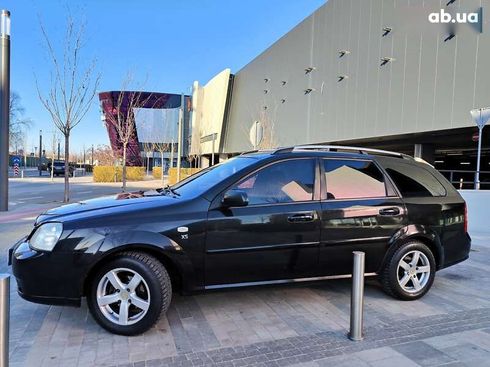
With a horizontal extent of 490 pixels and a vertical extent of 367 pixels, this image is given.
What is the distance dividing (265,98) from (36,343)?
102 ft

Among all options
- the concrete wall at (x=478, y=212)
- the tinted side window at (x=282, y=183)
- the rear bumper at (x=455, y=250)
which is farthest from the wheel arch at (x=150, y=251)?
the concrete wall at (x=478, y=212)

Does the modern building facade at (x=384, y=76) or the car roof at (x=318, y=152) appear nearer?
the car roof at (x=318, y=152)

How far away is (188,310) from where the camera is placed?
14.0ft

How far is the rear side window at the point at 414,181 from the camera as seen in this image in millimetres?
4691

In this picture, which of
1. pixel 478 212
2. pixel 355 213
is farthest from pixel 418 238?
pixel 478 212

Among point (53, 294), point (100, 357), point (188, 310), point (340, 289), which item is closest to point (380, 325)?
point (340, 289)

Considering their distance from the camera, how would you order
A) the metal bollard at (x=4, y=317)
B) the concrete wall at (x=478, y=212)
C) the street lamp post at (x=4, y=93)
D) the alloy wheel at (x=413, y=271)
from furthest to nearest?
the street lamp post at (x=4, y=93) → the concrete wall at (x=478, y=212) → the alloy wheel at (x=413, y=271) → the metal bollard at (x=4, y=317)

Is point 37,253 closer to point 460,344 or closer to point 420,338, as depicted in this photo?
point 420,338

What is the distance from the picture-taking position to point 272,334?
3.72 m

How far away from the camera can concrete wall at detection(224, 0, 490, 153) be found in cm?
1430

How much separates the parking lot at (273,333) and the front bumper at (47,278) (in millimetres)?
362

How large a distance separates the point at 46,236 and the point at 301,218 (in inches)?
93.3

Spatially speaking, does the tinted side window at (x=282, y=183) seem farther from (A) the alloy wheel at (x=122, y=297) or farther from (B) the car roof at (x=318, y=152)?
(A) the alloy wheel at (x=122, y=297)

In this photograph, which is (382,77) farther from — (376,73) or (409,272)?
(409,272)
